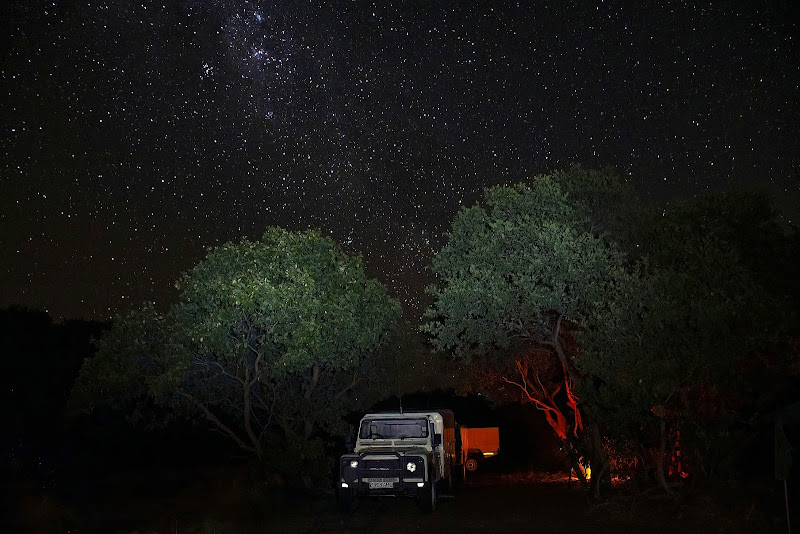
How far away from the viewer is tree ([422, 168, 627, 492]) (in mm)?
22688

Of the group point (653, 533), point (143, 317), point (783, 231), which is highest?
point (783, 231)

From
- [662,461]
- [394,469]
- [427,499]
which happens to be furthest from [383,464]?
[662,461]

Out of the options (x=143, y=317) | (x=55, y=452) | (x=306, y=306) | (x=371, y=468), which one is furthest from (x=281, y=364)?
(x=55, y=452)

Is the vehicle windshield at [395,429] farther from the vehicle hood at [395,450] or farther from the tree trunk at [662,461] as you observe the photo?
the tree trunk at [662,461]

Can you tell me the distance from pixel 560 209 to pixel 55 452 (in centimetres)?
2689

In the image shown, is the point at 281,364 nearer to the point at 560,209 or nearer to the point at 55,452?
the point at 560,209

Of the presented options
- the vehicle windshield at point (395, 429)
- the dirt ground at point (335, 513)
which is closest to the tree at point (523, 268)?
→ the vehicle windshield at point (395, 429)

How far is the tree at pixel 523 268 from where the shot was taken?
22.7 m

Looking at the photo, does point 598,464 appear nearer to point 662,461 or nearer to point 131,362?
point 662,461

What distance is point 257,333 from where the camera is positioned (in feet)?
88.7

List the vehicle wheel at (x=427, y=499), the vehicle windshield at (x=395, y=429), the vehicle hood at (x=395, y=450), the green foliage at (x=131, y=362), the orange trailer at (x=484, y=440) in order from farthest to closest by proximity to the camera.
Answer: the orange trailer at (x=484, y=440), the green foliage at (x=131, y=362), the vehicle windshield at (x=395, y=429), the vehicle hood at (x=395, y=450), the vehicle wheel at (x=427, y=499)

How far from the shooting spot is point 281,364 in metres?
25.7

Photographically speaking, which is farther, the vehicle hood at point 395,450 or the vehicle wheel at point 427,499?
the vehicle hood at point 395,450

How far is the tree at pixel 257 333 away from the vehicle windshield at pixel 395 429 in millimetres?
4172
